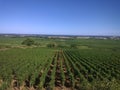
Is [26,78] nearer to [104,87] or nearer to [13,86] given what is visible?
[13,86]

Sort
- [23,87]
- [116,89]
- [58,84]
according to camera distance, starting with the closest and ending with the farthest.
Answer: [116,89] → [23,87] → [58,84]

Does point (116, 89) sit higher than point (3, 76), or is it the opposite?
point (116, 89)

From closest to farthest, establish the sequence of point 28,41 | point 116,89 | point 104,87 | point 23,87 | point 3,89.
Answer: point 116,89, point 104,87, point 3,89, point 23,87, point 28,41

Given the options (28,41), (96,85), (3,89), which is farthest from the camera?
(28,41)

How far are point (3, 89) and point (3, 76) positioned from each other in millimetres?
5496

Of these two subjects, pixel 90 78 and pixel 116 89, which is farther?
pixel 90 78

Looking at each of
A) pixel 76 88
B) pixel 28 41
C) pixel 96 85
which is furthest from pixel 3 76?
pixel 28 41

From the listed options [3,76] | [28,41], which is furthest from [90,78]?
[28,41]

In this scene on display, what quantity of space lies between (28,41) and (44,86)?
101521 millimetres

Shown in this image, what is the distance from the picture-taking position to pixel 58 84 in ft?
65.7

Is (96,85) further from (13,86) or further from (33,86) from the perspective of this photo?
(13,86)

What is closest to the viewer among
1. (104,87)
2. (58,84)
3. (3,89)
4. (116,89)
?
(116,89)

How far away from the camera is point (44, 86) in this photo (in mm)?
18547

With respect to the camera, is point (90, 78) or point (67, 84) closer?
point (67, 84)
